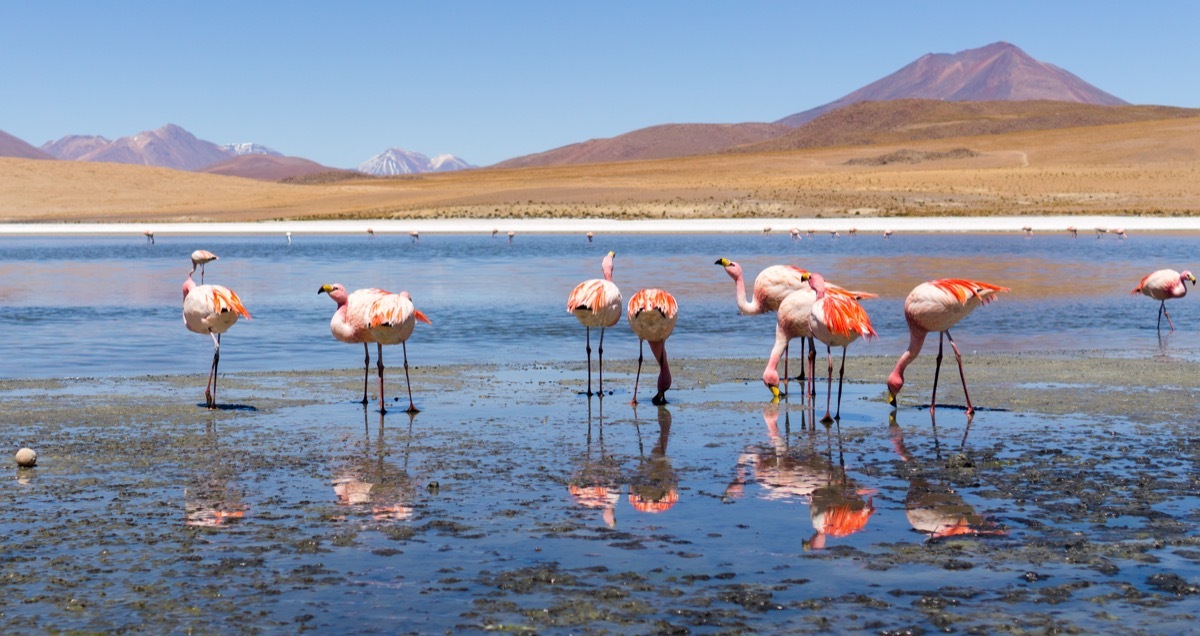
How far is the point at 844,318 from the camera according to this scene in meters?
10.6

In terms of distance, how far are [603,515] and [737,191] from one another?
69225 millimetres

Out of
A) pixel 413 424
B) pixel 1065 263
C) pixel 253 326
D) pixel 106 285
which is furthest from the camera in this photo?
pixel 1065 263

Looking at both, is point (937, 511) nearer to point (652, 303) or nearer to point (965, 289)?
point (965, 289)

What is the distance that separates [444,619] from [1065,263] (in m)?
31.0

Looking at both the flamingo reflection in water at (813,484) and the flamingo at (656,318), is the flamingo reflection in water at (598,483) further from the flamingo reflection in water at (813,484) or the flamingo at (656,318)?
the flamingo at (656,318)

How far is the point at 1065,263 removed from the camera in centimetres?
3381

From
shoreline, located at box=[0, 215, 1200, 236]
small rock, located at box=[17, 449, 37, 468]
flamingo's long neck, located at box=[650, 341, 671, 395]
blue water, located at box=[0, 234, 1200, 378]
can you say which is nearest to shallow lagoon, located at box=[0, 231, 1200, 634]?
small rock, located at box=[17, 449, 37, 468]

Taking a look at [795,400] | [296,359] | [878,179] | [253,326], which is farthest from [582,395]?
[878,179]

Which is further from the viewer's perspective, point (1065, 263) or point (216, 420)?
point (1065, 263)

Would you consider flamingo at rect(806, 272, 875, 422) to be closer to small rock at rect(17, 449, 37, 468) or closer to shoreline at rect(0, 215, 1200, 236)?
small rock at rect(17, 449, 37, 468)

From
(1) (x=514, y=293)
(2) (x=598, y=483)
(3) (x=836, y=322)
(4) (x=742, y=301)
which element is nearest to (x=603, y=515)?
(2) (x=598, y=483)

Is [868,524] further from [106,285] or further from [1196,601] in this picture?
[106,285]

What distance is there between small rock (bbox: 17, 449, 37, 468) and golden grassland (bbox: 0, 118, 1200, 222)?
54.3 meters

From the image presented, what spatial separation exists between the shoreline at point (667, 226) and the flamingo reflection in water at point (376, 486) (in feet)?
138
